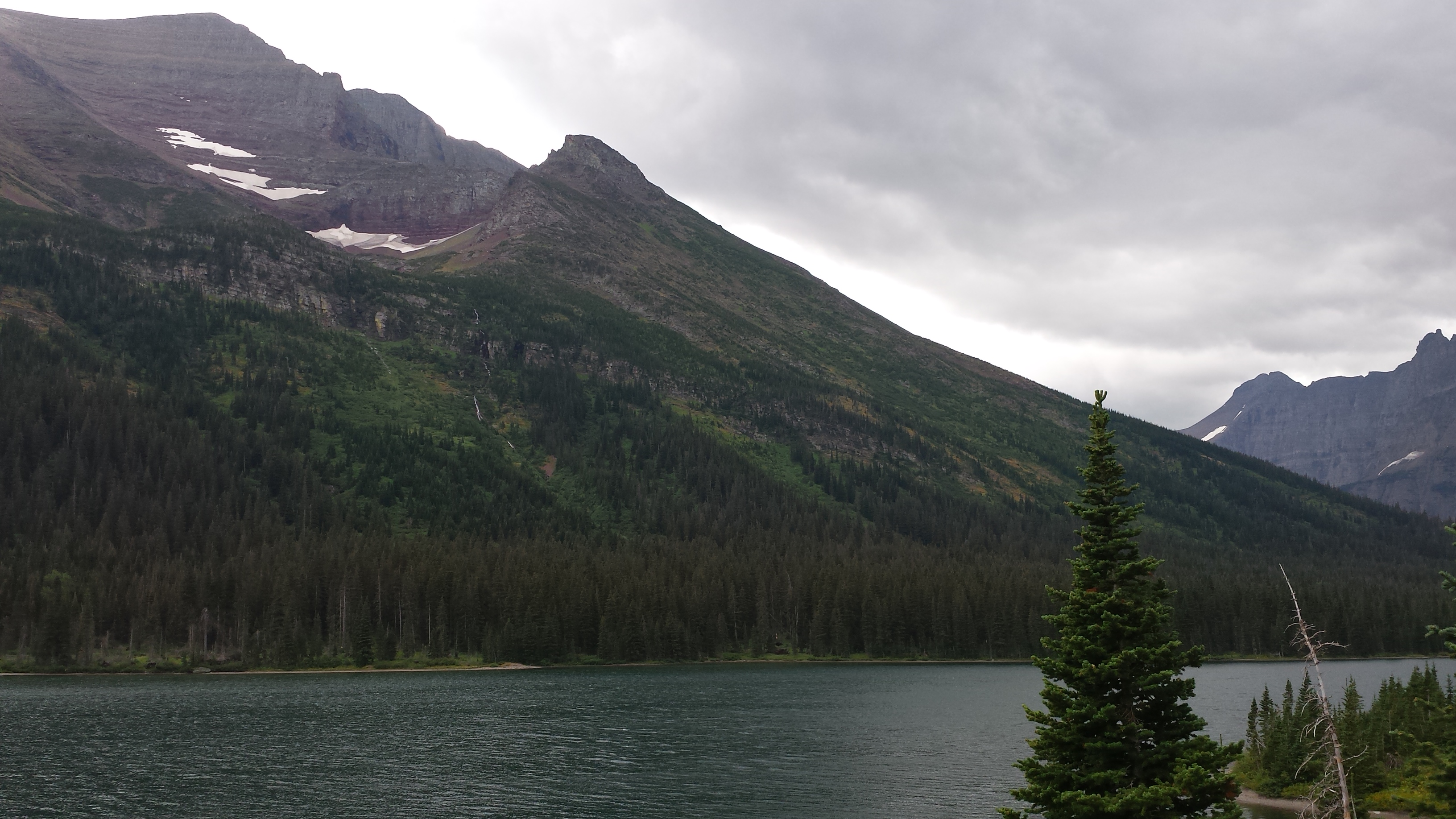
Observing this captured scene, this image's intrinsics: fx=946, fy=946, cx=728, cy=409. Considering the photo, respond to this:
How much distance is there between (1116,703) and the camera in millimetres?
28266

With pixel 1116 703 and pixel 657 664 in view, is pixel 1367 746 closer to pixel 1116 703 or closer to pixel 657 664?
pixel 1116 703

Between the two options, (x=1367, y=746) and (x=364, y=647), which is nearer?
(x=1367, y=746)

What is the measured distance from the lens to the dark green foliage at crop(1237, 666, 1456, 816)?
54500 millimetres

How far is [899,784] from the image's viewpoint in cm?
6900

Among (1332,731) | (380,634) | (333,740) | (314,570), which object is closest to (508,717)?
(333,740)

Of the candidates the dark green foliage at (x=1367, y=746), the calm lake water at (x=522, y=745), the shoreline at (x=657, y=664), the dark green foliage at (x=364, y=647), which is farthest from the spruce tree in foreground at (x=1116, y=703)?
the dark green foliage at (x=364, y=647)

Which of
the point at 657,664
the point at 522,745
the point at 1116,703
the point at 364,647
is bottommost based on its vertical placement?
the point at 657,664

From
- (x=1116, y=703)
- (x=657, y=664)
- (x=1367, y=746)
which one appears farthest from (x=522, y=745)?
(x=657, y=664)

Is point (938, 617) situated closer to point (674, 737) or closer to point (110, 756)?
point (674, 737)

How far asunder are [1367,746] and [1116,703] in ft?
109

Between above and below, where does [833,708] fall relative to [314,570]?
below

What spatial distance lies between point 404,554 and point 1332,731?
585ft

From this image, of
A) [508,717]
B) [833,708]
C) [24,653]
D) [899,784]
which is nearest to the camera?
[899,784]

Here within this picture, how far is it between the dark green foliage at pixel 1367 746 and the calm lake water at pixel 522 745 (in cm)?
1735
